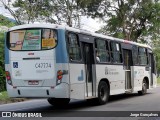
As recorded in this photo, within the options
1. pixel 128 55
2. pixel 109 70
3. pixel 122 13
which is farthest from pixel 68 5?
pixel 109 70

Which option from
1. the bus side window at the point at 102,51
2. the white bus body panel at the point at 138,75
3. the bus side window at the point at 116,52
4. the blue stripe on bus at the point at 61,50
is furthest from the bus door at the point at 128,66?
the blue stripe on bus at the point at 61,50

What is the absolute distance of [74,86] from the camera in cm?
1344

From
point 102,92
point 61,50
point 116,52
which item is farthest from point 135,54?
point 61,50

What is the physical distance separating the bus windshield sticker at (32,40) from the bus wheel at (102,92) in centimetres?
345

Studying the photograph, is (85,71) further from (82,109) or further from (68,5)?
(68,5)

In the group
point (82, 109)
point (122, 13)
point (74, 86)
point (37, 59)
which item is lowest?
point (82, 109)

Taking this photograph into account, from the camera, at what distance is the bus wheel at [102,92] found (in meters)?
15.4

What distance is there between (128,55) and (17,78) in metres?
7.25

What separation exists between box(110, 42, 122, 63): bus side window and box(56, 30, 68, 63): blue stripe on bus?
433 cm

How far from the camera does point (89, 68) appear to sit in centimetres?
1482

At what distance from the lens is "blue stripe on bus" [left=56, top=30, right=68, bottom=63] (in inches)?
512

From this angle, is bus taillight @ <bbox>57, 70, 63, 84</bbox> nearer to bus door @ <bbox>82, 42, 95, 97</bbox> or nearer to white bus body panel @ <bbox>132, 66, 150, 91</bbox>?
bus door @ <bbox>82, 42, 95, 97</bbox>

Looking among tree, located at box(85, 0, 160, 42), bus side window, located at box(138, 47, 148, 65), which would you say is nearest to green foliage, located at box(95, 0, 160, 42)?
tree, located at box(85, 0, 160, 42)

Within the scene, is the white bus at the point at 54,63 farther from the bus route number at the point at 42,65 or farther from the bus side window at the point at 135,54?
the bus side window at the point at 135,54
